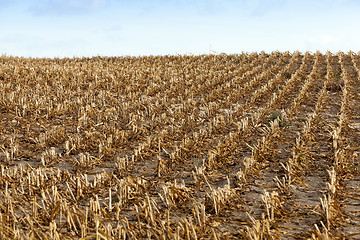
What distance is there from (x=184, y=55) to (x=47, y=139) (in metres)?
16.7

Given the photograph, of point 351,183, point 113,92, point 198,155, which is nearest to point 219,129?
point 198,155

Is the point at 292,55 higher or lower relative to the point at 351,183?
higher

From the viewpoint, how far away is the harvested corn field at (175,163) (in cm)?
384

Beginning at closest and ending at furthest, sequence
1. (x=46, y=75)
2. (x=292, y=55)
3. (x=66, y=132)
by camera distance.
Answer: (x=66, y=132) < (x=46, y=75) < (x=292, y=55)

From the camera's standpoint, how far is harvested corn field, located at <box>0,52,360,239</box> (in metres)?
3.84

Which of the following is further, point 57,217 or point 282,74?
point 282,74

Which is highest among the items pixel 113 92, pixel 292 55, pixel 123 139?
pixel 292 55

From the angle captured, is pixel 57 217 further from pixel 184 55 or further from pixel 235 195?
pixel 184 55

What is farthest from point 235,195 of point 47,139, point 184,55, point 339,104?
point 184,55

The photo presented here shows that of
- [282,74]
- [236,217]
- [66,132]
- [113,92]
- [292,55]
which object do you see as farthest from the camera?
[292,55]

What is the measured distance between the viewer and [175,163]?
5.86 meters

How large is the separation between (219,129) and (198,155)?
1.65m

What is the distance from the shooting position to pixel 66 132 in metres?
7.52

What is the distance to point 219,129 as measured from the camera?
7801mm
